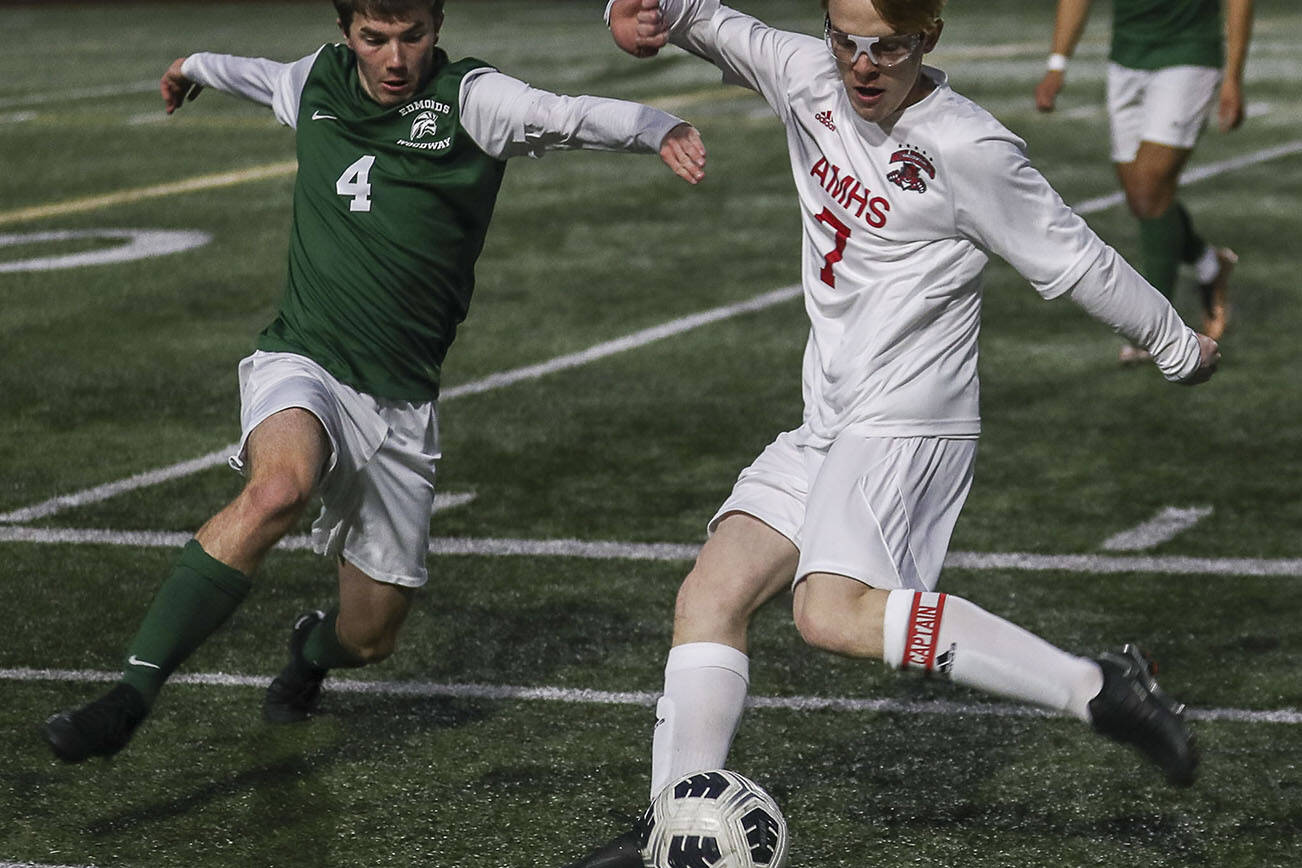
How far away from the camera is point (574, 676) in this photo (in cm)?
572

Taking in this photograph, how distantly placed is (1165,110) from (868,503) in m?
5.44

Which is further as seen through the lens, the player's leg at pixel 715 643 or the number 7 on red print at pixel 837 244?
the number 7 on red print at pixel 837 244

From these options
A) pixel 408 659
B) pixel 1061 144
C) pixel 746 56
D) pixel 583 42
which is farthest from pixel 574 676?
pixel 583 42

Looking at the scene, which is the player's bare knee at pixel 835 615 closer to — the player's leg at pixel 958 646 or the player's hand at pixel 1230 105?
the player's leg at pixel 958 646

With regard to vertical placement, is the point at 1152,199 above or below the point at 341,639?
below

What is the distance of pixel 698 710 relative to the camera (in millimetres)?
4289

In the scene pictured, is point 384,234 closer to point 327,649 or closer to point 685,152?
point 685,152

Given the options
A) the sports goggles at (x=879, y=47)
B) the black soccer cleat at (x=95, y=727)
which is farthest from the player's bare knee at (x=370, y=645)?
the sports goggles at (x=879, y=47)

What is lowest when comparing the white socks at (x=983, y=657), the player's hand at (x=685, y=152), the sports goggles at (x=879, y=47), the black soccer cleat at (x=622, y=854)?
the black soccer cleat at (x=622, y=854)

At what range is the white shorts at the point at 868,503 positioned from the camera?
434 cm

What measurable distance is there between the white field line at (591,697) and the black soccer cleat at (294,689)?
0.70 ft

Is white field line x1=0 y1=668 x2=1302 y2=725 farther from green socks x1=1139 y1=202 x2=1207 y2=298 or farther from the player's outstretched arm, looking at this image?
the player's outstretched arm

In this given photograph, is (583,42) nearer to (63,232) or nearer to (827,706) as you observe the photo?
(63,232)

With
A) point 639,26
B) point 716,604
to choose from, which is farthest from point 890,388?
point 639,26
